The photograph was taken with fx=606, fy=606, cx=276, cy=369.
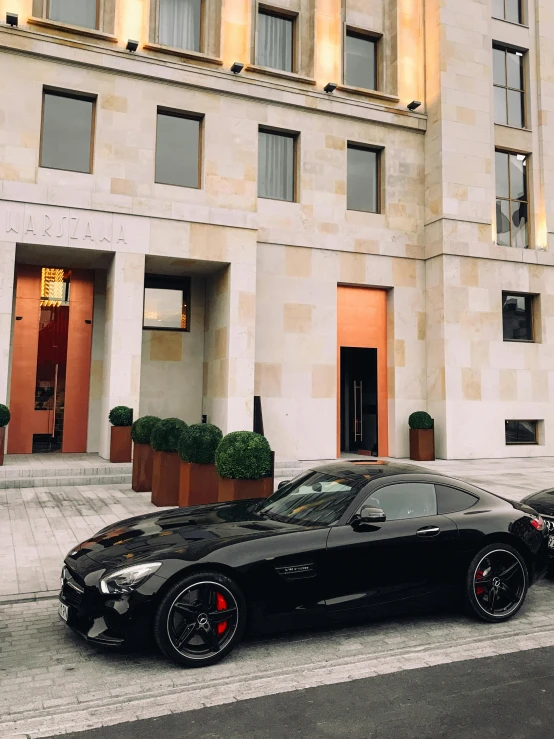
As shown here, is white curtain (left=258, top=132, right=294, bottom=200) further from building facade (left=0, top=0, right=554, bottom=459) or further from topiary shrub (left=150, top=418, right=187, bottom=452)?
topiary shrub (left=150, top=418, right=187, bottom=452)

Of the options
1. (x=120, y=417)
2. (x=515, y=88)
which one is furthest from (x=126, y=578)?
(x=515, y=88)

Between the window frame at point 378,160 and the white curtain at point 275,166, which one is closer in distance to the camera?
the white curtain at point 275,166

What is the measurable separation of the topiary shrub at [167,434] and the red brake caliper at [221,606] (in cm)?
607

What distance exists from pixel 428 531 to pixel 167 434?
628 cm

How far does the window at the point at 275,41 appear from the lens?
18.0 meters

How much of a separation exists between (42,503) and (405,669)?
26.6 feet

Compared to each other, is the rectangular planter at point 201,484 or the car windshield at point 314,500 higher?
the car windshield at point 314,500

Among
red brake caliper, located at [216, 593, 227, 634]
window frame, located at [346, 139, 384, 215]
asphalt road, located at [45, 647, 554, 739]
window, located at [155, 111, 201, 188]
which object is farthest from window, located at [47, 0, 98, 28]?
asphalt road, located at [45, 647, 554, 739]

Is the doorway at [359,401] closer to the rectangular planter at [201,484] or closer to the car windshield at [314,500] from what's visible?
the rectangular planter at [201,484]

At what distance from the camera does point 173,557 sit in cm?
443

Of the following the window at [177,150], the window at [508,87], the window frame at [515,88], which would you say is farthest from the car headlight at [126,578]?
the window frame at [515,88]

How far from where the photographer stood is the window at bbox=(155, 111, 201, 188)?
16.5 metres

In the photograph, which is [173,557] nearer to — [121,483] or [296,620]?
[296,620]

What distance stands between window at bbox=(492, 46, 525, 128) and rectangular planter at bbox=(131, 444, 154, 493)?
15.6 meters
